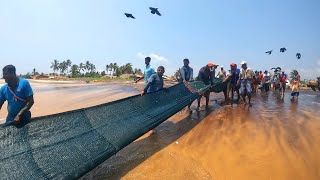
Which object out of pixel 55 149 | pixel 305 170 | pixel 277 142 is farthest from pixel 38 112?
pixel 305 170

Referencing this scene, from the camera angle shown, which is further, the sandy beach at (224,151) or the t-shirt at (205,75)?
the t-shirt at (205,75)

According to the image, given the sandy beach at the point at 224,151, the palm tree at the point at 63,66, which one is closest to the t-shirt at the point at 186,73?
the sandy beach at the point at 224,151

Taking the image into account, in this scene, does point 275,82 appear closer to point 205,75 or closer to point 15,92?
point 205,75

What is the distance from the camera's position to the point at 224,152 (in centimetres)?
561

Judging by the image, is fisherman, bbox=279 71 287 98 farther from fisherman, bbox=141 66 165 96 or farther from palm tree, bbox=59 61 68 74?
palm tree, bbox=59 61 68 74

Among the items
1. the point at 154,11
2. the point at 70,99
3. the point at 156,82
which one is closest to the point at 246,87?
the point at 154,11

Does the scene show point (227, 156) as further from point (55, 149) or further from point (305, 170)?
point (55, 149)

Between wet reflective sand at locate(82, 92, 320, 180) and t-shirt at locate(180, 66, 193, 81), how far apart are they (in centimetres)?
175

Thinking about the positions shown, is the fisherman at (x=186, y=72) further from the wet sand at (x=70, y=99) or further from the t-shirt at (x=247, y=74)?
the wet sand at (x=70, y=99)

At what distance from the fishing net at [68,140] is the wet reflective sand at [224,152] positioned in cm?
52

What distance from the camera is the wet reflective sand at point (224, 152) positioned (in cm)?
480

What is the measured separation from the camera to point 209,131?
278 inches

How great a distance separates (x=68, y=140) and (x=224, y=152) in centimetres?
293

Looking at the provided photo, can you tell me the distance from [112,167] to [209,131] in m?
2.83
